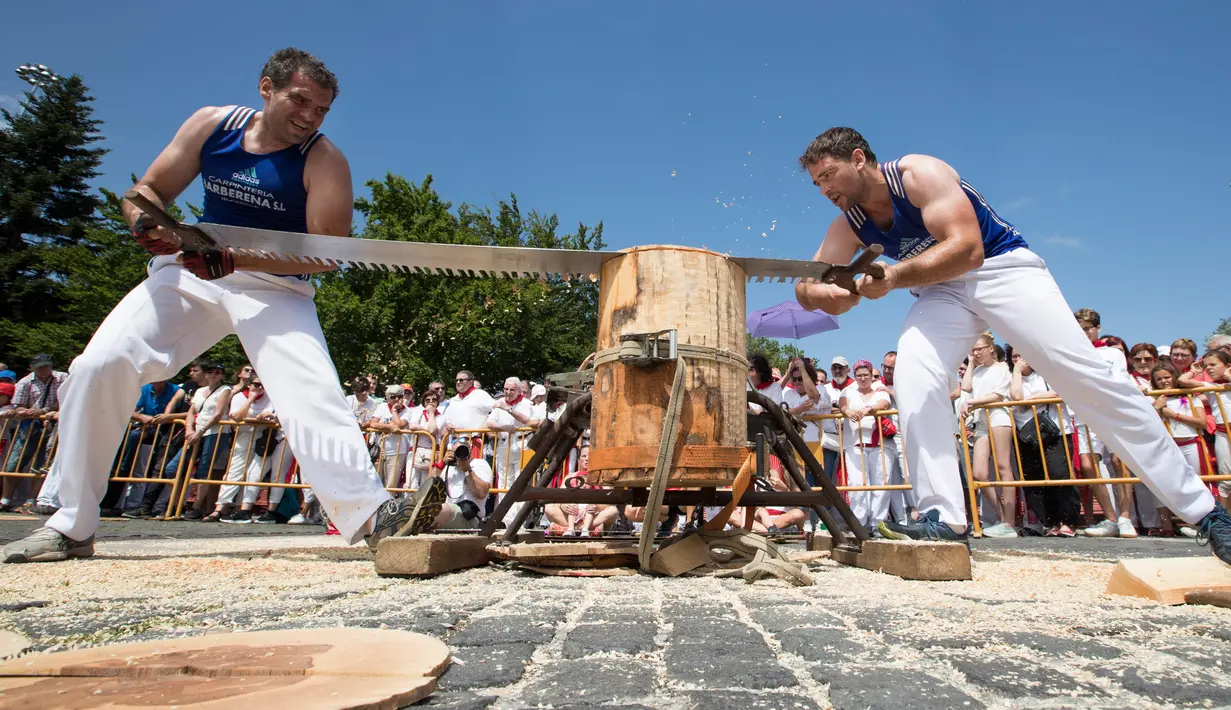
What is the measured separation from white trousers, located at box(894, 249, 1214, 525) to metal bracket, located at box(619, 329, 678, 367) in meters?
1.32

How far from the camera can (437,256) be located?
125 inches

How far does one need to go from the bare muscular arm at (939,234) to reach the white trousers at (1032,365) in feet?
0.76

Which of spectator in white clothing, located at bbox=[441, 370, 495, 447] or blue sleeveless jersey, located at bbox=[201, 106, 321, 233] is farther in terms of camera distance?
spectator in white clothing, located at bbox=[441, 370, 495, 447]

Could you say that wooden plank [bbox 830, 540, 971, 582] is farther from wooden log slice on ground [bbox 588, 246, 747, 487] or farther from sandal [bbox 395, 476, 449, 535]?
sandal [bbox 395, 476, 449, 535]

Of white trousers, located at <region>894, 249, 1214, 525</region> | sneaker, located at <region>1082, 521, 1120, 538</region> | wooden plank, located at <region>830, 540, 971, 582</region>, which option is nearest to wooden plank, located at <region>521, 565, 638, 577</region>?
wooden plank, located at <region>830, 540, 971, 582</region>

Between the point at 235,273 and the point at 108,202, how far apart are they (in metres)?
32.6

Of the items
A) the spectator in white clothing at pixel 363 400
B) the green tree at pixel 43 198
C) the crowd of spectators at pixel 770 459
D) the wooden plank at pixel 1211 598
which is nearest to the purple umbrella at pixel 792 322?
the crowd of spectators at pixel 770 459

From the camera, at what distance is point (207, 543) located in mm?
4785

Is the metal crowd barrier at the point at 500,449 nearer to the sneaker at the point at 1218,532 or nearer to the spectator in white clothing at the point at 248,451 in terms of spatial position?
the spectator in white clothing at the point at 248,451

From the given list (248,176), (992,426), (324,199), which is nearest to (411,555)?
(324,199)

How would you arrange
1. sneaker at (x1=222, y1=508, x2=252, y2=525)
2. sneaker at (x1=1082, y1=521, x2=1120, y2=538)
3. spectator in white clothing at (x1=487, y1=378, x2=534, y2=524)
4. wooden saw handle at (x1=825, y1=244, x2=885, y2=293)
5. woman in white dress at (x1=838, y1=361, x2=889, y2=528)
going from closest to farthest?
wooden saw handle at (x1=825, y1=244, x2=885, y2=293), sneaker at (x1=1082, y1=521, x2=1120, y2=538), woman in white dress at (x1=838, y1=361, x2=889, y2=528), spectator in white clothing at (x1=487, y1=378, x2=534, y2=524), sneaker at (x1=222, y1=508, x2=252, y2=525)

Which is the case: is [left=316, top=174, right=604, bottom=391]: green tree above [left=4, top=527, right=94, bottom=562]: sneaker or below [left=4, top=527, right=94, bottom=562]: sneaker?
above

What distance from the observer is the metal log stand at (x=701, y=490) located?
3.14 meters

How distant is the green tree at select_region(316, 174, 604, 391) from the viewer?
2631 centimetres
